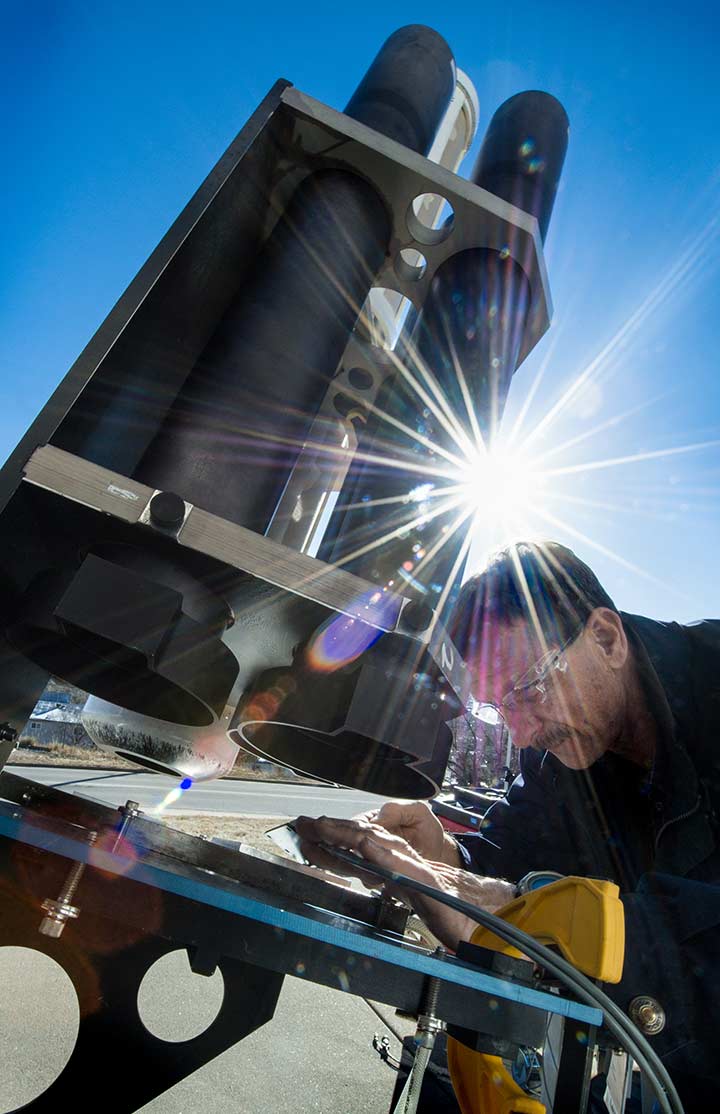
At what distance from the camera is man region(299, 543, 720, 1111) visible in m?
1.41

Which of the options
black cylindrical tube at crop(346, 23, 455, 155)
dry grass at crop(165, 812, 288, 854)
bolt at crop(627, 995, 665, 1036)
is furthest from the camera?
dry grass at crop(165, 812, 288, 854)

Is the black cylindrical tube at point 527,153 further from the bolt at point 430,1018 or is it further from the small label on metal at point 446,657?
the bolt at point 430,1018

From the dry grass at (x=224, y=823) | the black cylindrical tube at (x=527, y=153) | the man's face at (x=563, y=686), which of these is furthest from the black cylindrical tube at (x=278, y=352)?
the dry grass at (x=224, y=823)

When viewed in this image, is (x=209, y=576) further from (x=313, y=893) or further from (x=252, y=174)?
(x=252, y=174)

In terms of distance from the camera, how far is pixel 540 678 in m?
1.74

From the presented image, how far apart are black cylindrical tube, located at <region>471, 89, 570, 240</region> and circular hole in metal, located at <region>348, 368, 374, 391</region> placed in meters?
0.50

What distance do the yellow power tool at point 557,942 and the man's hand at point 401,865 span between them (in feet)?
0.89

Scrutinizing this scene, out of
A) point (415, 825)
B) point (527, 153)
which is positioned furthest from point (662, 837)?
point (527, 153)

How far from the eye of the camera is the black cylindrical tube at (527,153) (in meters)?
1.37

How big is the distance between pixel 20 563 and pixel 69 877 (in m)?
0.42

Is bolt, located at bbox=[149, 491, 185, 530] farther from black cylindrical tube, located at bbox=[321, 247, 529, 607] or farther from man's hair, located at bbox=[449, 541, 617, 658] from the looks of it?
man's hair, located at bbox=[449, 541, 617, 658]

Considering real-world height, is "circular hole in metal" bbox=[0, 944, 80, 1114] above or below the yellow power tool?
below

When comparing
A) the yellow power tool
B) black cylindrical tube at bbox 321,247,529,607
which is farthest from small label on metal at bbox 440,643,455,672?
the yellow power tool


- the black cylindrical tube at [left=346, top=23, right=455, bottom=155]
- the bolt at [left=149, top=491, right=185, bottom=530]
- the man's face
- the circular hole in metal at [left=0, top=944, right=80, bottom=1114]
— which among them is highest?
the black cylindrical tube at [left=346, top=23, right=455, bottom=155]
